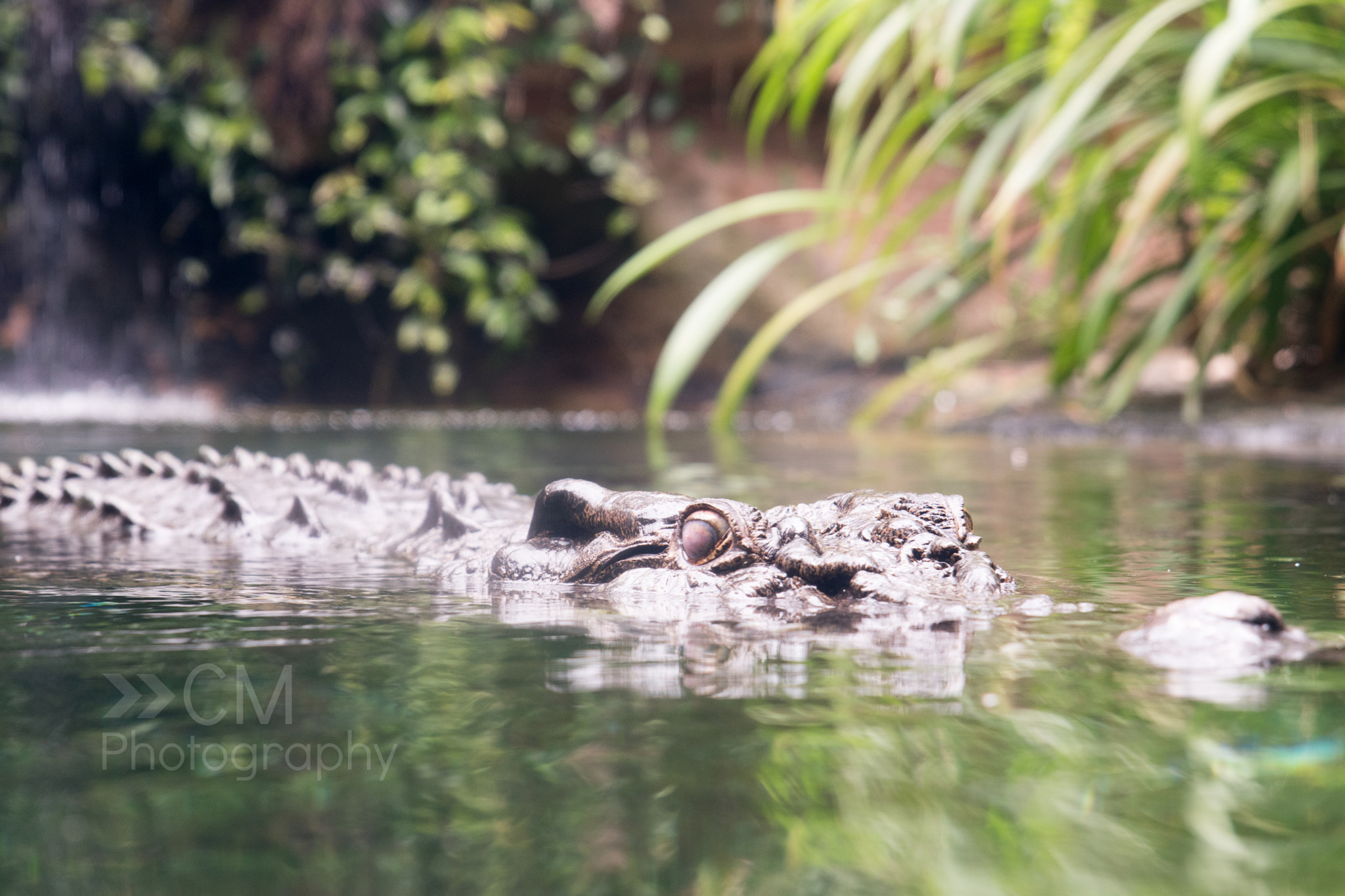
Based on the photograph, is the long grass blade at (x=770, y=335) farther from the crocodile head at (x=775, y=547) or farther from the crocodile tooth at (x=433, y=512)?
the crocodile head at (x=775, y=547)

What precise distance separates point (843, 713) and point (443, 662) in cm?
44

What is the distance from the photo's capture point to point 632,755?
3.14 ft

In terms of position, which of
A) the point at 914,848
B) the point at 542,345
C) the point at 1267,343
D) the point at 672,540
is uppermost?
the point at 542,345

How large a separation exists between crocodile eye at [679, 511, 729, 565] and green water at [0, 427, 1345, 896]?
0.18 m

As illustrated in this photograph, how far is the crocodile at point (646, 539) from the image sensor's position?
163 cm

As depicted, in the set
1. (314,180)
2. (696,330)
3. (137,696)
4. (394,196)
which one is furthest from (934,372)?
(314,180)

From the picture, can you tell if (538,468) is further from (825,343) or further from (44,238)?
(44,238)

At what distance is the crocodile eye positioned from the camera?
1.72 m

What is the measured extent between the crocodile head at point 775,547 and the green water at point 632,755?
15 centimetres

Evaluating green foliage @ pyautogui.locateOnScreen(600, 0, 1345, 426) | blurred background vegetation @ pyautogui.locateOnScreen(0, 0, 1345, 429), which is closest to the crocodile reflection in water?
green foliage @ pyautogui.locateOnScreen(600, 0, 1345, 426)

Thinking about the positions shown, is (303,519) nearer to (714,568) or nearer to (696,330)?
(696,330)

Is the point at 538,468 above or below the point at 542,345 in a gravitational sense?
below

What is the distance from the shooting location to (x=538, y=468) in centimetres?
360

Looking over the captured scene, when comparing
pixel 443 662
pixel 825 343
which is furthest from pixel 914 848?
pixel 825 343
